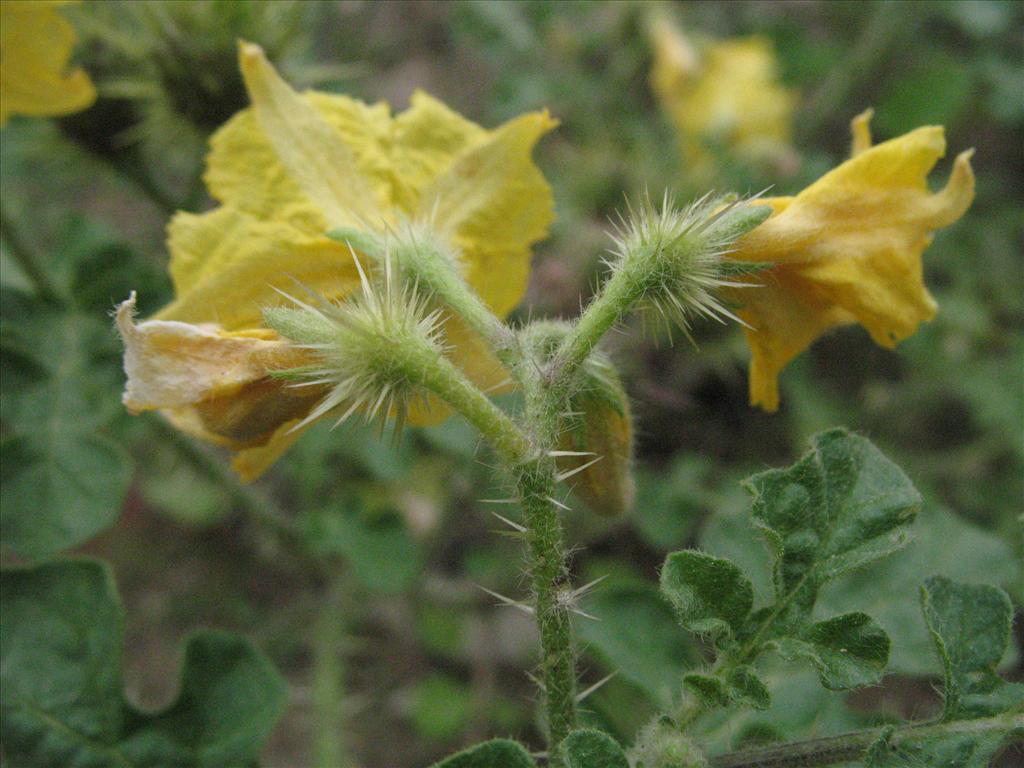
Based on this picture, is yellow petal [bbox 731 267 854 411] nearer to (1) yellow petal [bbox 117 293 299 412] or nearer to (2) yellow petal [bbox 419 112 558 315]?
(2) yellow petal [bbox 419 112 558 315]

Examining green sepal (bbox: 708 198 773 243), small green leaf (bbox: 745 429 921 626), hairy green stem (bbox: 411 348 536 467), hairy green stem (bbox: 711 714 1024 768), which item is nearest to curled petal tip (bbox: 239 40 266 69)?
hairy green stem (bbox: 411 348 536 467)

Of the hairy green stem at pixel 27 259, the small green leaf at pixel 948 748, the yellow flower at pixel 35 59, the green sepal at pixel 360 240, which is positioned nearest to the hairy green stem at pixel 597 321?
the green sepal at pixel 360 240

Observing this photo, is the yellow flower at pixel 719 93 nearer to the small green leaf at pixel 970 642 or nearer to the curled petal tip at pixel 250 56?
the curled petal tip at pixel 250 56

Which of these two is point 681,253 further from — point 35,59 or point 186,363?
point 35,59

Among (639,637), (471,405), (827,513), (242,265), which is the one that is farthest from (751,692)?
(242,265)

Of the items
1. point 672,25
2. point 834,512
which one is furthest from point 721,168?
point 834,512

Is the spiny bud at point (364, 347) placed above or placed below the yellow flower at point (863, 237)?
below
